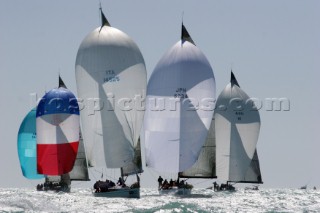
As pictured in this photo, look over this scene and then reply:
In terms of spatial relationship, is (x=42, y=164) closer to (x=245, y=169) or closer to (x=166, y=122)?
(x=166, y=122)

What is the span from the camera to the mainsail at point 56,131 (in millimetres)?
59656

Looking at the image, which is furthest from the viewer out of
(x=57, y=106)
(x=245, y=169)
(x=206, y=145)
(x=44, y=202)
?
(x=245, y=169)

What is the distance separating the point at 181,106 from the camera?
56031mm

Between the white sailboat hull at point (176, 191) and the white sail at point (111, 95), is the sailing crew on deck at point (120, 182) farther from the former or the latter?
the white sailboat hull at point (176, 191)

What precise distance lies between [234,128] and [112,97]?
57.4ft

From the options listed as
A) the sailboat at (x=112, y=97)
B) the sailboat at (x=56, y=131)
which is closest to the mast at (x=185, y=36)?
the sailboat at (x=112, y=97)

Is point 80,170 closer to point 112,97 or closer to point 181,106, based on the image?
point 112,97

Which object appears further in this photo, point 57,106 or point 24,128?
point 24,128

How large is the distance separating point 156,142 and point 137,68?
5.31 m

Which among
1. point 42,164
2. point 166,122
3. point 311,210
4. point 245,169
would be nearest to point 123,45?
point 166,122

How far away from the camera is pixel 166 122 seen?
56.6 meters

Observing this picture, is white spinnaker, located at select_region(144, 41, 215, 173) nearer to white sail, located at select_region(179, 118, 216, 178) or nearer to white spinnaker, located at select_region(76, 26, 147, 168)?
white spinnaker, located at select_region(76, 26, 147, 168)

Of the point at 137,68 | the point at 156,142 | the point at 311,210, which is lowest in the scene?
the point at 311,210

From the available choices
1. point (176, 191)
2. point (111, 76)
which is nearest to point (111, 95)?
point (111, 76)
